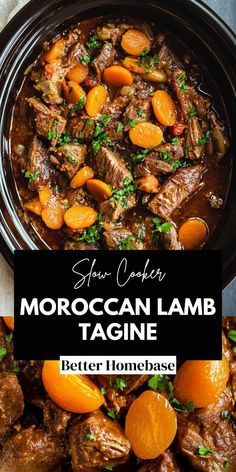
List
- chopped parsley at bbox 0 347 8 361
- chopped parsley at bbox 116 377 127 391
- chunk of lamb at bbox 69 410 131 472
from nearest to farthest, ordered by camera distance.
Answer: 1. chunk of lamb at bbox 69 410 131 472
2. chopped parsley at bbox 116 377 127 391
3. chopped parsley at bbox 0 347 8 361

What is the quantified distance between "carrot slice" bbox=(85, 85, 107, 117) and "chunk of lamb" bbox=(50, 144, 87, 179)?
15cm

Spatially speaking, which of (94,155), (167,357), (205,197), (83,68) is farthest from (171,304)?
(83,68)

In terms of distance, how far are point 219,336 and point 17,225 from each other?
0.96 metres

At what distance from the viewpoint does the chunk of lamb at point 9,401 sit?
3.26m

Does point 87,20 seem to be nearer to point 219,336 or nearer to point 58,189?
point 58,189

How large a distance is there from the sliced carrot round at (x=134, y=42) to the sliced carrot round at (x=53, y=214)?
0.71 meters

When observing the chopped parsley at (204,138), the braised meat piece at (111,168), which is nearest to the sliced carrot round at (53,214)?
the braised meat piece at (111,168)

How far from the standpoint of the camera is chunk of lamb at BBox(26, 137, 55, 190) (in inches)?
131

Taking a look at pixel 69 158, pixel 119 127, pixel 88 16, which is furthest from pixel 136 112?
pixel 88 16

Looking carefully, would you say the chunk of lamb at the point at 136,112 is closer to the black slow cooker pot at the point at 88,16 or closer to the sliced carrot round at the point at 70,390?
the black slow cooker pot at the point at 88,16

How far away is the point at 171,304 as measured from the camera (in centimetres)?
326

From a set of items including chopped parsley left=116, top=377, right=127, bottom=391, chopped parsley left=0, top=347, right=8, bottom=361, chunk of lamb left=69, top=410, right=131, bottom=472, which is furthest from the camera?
chopped parsley left=0, top=347, right=8, bottom=361

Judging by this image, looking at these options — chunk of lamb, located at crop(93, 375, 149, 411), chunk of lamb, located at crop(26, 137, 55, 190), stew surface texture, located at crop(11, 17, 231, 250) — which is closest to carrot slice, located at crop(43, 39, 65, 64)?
stew surface texture, located at crop(11, 17, 231, 250)

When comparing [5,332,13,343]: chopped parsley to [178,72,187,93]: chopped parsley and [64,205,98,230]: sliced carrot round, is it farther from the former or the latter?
→ [178,72,187,93]: chopped parsley
